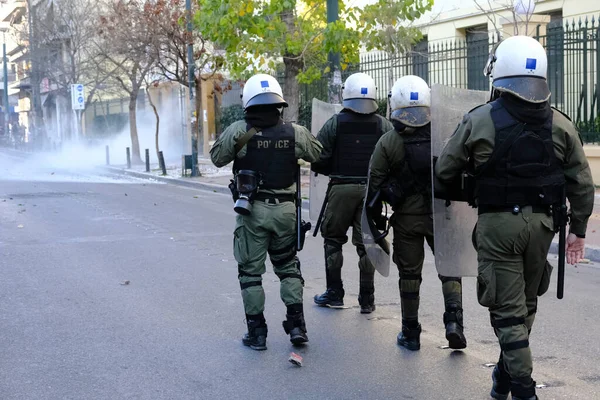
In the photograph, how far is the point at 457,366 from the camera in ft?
17.6

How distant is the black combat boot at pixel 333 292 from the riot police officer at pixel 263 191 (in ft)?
3.81

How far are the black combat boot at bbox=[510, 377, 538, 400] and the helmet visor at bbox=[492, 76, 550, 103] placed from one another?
4.52 feet

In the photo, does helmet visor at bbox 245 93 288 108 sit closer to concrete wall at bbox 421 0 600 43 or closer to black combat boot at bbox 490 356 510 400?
black combat boot at bbox 490 356 510 400

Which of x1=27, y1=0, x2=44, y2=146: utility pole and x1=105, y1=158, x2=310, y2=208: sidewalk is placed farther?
x1=27, y1=0, x2=44, y2=146: utility pole

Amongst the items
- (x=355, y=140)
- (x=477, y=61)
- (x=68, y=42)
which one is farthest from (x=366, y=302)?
(x=68, y=42)

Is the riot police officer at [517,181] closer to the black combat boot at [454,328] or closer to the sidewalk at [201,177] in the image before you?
the black combat boot at [454,328]

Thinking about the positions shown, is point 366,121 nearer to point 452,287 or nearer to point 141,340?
point 452,287

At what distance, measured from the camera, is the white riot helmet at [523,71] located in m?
4.17

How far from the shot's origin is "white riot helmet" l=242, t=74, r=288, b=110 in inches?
223

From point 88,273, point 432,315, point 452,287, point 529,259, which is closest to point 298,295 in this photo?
point 452,287

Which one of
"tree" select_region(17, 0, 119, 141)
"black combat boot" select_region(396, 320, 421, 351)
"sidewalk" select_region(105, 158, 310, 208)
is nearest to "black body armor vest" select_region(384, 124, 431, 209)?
"black combat boot" select_region(396, 320, 421, 351)

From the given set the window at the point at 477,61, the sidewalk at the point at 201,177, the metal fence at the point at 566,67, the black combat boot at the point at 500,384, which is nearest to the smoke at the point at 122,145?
the sidewalk at the point at 201,177

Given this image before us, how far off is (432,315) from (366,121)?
5.45ft

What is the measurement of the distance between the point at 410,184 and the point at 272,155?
944mm
